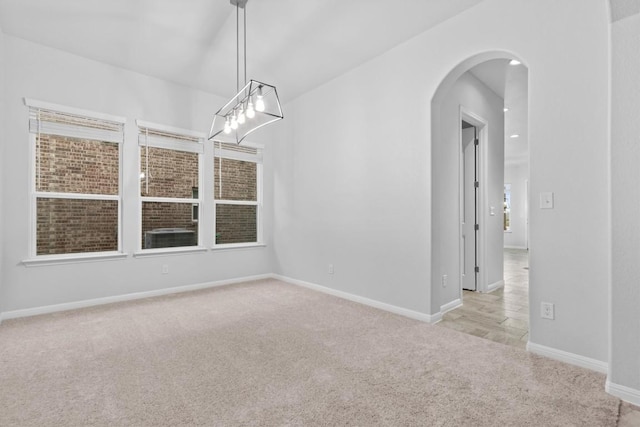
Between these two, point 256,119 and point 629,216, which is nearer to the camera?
point 629,216

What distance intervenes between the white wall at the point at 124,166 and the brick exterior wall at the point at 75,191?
0.50 feet

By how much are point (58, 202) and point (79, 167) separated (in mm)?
461

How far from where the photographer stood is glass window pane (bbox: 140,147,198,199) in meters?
4.28

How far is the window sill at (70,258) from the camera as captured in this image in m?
3.48

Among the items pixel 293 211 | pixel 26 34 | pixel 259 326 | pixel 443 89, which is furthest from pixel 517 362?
pixel 26 34

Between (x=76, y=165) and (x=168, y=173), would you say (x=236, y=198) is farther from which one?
(x=76, y=165)

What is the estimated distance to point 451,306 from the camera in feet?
12.2

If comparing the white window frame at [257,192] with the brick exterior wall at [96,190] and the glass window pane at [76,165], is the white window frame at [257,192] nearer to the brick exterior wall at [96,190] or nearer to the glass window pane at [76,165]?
the brick exterior wall at [96,190]

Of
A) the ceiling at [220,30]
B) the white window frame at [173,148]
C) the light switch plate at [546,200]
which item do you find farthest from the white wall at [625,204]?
the white window frame at [173,148]

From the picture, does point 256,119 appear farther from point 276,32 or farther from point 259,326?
point 259,326

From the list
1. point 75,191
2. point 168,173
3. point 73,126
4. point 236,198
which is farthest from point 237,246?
point 73,126

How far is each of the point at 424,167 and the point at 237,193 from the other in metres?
3.06

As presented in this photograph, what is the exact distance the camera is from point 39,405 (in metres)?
1.82

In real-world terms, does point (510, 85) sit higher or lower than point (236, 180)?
higher
